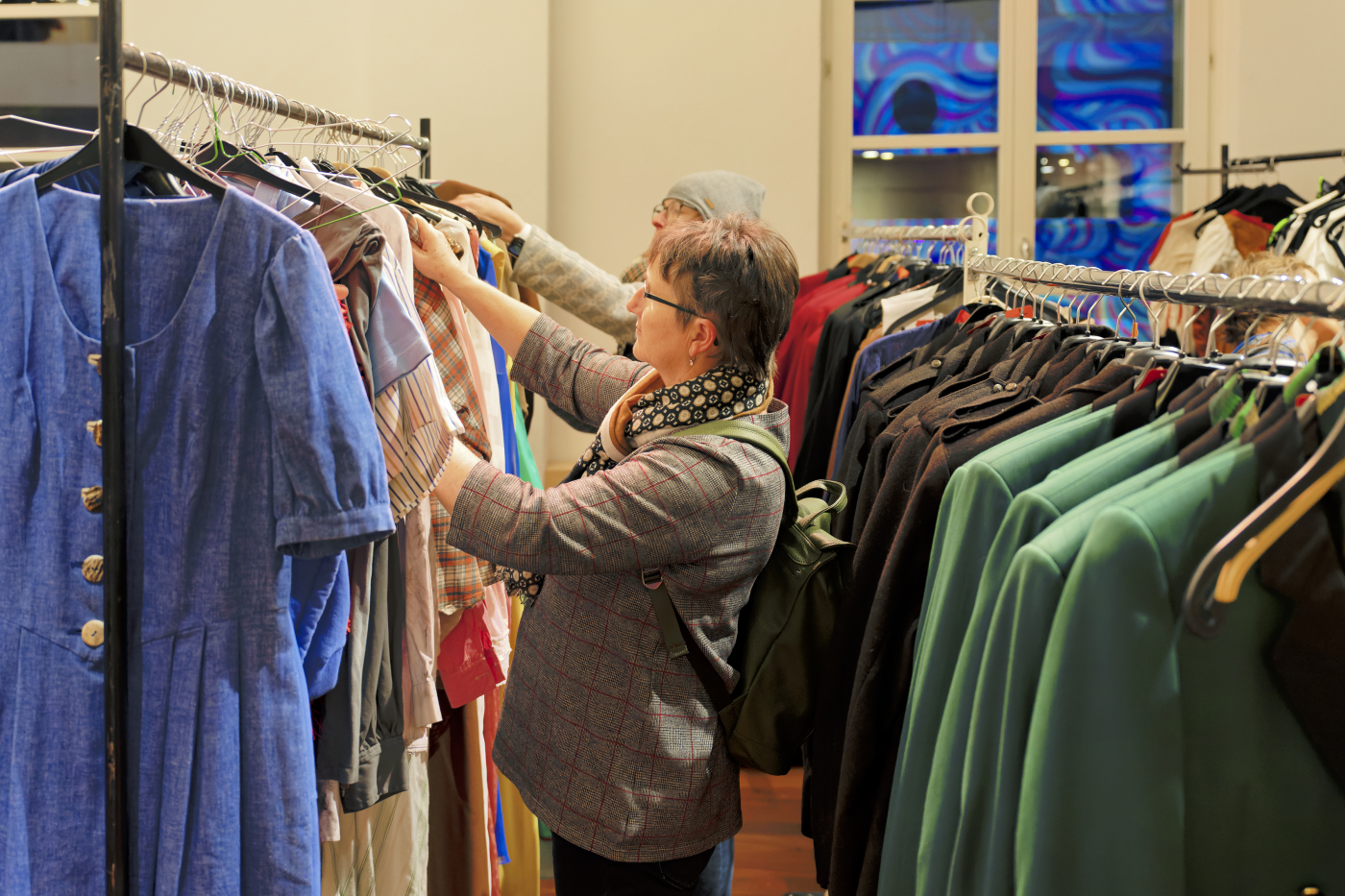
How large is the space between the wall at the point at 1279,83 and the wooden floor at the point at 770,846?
10.8 ft

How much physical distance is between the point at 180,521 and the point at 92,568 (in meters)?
0.09

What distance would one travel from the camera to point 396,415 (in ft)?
4.31

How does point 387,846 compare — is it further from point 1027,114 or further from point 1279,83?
point 1279,83

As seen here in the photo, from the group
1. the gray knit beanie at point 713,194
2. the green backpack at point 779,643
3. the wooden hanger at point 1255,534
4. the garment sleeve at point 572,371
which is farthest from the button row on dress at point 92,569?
the gray knit beanie at point 713,194

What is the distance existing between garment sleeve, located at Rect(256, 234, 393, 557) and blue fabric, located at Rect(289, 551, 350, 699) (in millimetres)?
125

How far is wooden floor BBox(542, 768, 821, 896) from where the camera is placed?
102 inches

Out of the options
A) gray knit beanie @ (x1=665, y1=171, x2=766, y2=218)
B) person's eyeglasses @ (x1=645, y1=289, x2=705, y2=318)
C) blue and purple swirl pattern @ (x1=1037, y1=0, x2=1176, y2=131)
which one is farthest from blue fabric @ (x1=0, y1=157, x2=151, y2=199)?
blue and purple swirl pattern @ (x1=1037, y1=0, x2=1176, y2=131)

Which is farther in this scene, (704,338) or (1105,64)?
(1105,64)

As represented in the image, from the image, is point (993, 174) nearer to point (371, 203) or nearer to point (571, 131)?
point (571, 131)

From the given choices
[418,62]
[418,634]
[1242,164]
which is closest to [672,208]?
[418,62]

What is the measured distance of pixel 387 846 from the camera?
154 centimetres

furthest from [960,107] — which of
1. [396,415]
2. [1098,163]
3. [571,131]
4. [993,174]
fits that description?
[396,415]

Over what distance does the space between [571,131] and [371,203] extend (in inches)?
109

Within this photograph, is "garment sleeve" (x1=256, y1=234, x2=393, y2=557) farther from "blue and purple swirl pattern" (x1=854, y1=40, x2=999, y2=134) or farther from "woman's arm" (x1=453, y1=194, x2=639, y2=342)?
"blue and purple swirl pattern" (x1=854, y1=40, x2=999, y2=134)
